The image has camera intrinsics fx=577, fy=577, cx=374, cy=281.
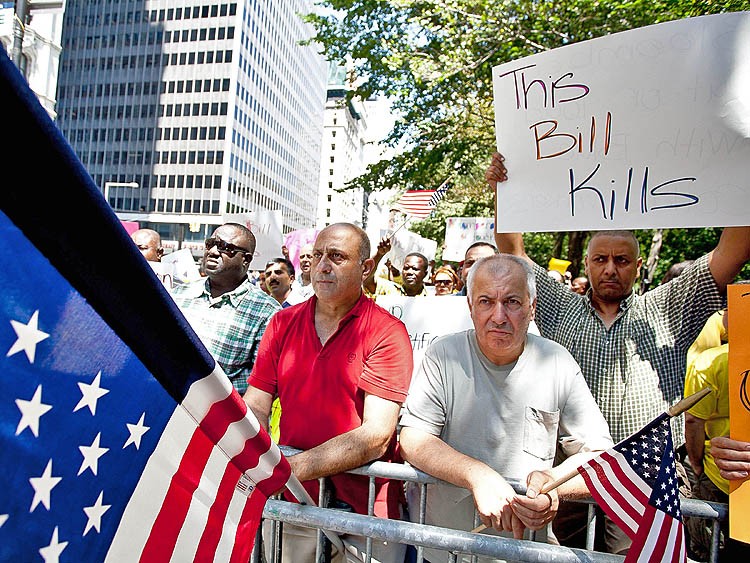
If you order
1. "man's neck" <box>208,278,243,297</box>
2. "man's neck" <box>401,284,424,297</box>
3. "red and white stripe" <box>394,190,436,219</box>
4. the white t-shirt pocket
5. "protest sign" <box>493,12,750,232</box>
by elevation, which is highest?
"red and white stripe" <box>394,190,436,219</box>

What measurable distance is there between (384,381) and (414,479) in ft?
1.43

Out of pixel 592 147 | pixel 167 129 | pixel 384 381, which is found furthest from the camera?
pixel 167 129

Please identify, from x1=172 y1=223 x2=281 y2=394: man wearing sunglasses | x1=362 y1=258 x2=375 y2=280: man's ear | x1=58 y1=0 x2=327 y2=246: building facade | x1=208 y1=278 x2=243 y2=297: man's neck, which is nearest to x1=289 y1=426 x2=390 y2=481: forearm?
x1=362 y1=258 x2=375 y2=280: man's ear

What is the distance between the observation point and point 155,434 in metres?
1.10

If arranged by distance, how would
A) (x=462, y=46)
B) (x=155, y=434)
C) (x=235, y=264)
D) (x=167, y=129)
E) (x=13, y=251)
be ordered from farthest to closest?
1. (x=167, y=129)
2. (x=462, y=46)
3. (x=235, y=264)
4. (x=155, y=434)
5. (x=13, y=251)

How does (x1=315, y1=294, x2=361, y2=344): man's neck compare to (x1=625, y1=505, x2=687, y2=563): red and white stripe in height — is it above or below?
above

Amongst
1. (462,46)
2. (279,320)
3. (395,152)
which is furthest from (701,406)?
(395,152)

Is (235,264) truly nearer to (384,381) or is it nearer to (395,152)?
(384,381)

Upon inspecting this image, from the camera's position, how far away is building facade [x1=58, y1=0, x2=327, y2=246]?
75.4 meters

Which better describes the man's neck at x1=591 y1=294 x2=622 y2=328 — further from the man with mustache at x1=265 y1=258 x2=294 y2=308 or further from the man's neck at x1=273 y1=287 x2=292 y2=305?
the man's neck at x1=273 y1=287 x2=292 y2=305

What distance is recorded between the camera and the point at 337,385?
8.33 ft

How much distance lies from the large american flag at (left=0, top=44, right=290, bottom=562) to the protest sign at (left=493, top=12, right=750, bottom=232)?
6.80 ft

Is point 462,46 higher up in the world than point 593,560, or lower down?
higher up

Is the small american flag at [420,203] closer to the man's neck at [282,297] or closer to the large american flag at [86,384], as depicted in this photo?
the man's neck at [282,297]
